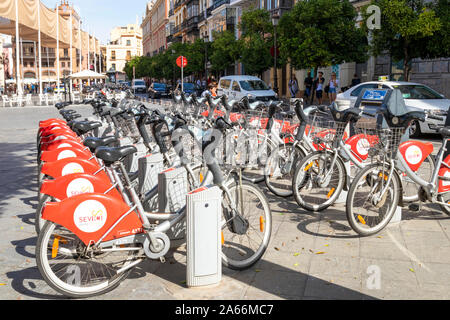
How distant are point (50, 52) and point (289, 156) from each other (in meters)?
106

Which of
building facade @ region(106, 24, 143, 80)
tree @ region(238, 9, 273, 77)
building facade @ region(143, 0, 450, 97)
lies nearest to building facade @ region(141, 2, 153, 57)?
building facade @ region(143, 0, 450, 97)

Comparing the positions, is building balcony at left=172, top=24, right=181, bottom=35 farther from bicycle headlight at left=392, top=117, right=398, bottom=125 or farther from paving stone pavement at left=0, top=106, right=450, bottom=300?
bicycle headlight at left=392, top=117, right=398, bottom=125

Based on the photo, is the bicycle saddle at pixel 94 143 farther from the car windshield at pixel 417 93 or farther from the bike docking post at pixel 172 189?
the car windshield at pixel 417 93

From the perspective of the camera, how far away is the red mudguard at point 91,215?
351cm

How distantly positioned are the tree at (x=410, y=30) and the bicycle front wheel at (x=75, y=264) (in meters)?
15.6

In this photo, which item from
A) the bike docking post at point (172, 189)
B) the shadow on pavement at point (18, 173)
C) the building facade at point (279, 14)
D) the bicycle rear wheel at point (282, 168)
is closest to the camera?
the bike docking post at point (172, 189)

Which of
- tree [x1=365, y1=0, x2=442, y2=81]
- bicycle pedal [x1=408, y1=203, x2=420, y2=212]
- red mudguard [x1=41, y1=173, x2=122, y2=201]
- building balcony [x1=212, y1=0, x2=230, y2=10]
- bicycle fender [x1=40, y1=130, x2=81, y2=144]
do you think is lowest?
bicycle pedal [x1=408, y1=203, x2=420, y2=212]

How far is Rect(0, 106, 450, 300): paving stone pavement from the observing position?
12.3ft

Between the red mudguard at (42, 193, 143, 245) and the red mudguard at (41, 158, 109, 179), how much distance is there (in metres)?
1.01

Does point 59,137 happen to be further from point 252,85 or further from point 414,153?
point 252,85

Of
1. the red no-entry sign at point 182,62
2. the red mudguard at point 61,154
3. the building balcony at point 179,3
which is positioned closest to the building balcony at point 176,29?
the building balcony at point 179,3
